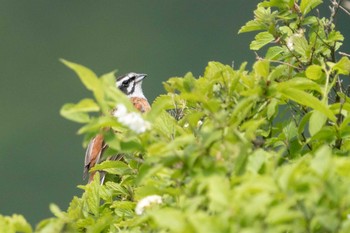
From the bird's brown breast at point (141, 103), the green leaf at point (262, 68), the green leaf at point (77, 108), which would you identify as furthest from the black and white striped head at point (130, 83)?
the green leaf at point (77, 108)

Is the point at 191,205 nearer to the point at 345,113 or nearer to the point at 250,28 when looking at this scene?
the point at 345,113

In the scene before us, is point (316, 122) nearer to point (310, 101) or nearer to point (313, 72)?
point (310, 101)

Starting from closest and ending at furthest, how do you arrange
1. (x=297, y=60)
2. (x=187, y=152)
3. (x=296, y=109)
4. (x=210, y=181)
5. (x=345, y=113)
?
(x=210, y=181) < (x=187, y=152) < (x=345, y=113) < (x=296, y=109) < (x=297, y=60)

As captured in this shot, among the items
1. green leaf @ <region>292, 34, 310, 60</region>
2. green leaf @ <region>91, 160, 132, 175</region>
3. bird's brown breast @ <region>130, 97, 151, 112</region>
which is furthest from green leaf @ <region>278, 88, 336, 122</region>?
bird's brown breast @ <region>130, 97, 151, 112</region>

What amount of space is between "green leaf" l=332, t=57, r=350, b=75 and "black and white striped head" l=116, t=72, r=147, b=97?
120 inches

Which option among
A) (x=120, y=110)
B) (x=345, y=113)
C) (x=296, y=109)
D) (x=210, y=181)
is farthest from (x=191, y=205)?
(x=296, y=109)

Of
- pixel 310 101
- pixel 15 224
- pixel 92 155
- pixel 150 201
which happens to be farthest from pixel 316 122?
pixel 92 155

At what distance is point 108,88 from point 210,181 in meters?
0.26

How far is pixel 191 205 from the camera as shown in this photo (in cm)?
141

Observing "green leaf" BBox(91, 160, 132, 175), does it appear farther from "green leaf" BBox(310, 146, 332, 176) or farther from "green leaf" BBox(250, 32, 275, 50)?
"green leaf" BBox(310, 146, 332, 176)

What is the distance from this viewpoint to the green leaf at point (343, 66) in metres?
1.97

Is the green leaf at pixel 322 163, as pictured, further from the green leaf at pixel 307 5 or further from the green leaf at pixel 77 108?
the green leaf at pixel 307 5

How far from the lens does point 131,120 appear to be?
1.53m

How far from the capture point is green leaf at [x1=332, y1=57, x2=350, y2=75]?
1974 mm
